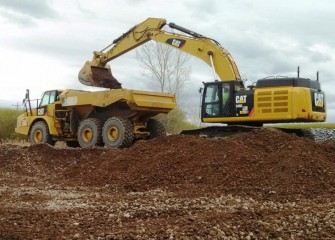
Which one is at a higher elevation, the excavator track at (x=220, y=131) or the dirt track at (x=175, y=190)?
the excavator track at (x=220, y=131)

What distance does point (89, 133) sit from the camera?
1669 cm

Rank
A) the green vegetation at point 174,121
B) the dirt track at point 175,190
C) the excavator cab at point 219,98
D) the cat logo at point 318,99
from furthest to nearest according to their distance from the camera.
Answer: the green vegetation at point 174,121 < the excavator cab at point 219,98 < the cat logo at point 318,99 < the dirt track at point 175,190

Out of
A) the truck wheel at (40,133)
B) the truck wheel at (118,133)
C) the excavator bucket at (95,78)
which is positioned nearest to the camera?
the truck wheel at (118,133)

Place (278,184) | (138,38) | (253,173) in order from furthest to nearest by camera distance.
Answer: (138,38) < (253,173) < (278,184)

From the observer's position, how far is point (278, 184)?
29.6 feet

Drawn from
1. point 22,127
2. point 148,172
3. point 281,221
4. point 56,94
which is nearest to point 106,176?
point 148,172

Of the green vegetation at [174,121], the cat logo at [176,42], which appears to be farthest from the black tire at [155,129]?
the green vegetation at [174,121]

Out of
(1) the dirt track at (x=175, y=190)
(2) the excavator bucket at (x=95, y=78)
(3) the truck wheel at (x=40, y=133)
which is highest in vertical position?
(2) the excavator bucket at (x=95, y=78)

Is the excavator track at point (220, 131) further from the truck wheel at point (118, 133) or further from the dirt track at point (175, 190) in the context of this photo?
the truck wheel at point (118, 133)

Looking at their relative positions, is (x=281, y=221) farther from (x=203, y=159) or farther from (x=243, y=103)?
(x=243, y=103)

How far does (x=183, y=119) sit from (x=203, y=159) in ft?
72.6

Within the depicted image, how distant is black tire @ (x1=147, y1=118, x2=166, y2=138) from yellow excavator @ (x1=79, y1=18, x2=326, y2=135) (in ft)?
7.59

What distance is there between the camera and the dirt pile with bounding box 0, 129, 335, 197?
9.16 metres

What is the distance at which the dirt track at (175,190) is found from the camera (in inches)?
221
